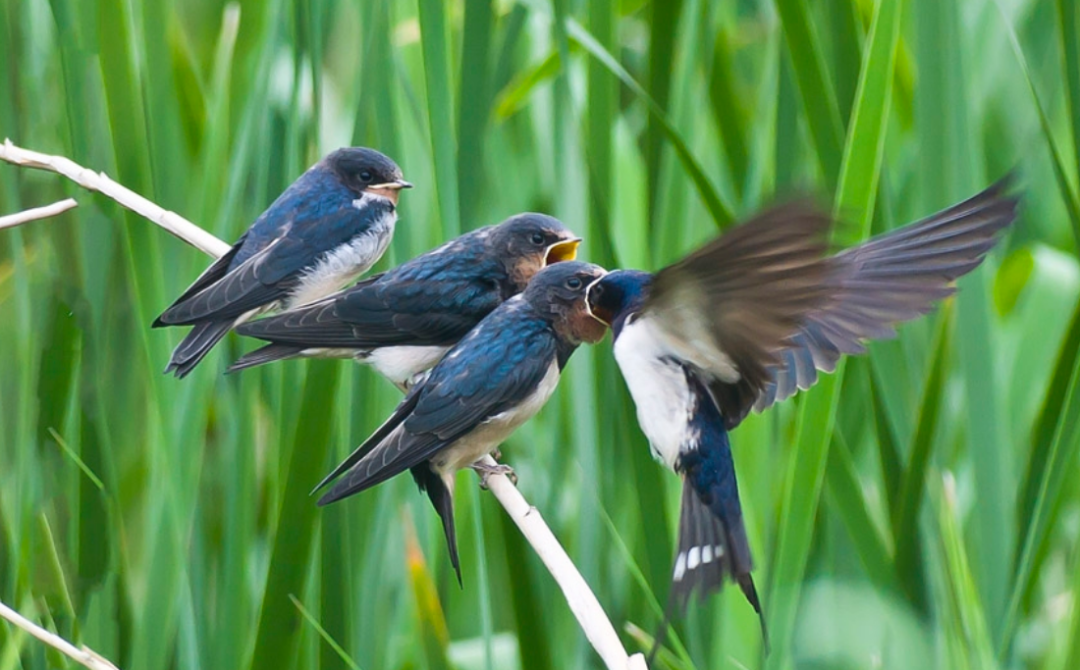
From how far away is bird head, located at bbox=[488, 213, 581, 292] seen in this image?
1.50m

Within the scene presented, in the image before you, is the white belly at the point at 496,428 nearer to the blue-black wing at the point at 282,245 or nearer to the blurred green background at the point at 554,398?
the blurred green background at the point at 554,398

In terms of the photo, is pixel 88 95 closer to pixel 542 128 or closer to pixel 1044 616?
pixel 542 128

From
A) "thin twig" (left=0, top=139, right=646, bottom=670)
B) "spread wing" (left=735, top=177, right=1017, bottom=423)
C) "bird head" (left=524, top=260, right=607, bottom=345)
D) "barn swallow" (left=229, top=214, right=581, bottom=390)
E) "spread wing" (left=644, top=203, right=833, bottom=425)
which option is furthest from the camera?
"barn swallow" (left=229, top=214, right=581, bottom=390)

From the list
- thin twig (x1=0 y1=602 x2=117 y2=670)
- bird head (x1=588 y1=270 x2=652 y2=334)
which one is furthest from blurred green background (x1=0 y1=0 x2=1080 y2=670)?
thin twig (x1=0 y1=602 x2=117 y2=670)

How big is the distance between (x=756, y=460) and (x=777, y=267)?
690mm

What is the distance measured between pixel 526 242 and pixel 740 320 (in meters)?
0.65

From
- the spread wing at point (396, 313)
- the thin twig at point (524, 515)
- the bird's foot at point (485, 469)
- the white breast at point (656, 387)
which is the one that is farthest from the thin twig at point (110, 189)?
the white breast at point (656, 387)

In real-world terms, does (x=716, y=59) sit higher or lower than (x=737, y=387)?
higher

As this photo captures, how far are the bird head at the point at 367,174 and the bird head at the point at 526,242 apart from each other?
132 millimetres

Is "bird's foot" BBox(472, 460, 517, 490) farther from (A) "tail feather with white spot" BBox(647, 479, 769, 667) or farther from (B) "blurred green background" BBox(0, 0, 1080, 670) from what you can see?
(A) "tail feather with white spot" BBox(647, 479, 769, 667)

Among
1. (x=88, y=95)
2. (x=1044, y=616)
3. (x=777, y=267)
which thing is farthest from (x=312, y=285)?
(x=1044, y=616)

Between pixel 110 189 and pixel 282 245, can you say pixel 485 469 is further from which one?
pixel 110 189

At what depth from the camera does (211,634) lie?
1.52 m

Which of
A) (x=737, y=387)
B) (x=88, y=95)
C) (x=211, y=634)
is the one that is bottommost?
(x=211, y=634)
